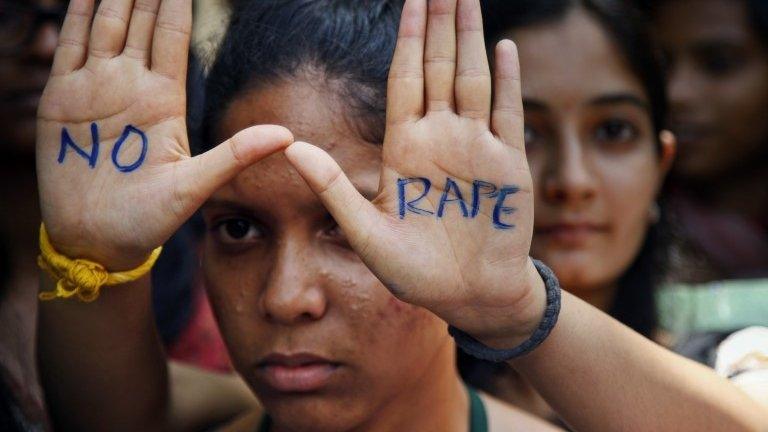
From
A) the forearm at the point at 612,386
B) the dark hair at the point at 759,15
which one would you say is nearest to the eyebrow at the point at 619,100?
the forearm at the point at 612,386

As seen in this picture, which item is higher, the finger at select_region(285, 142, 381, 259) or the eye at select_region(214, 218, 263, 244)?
the finger at select_region(285, 142, 381, 259)

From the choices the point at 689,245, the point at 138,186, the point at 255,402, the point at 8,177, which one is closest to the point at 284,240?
the point at 138,186

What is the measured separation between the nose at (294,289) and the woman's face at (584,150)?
3.80 ft

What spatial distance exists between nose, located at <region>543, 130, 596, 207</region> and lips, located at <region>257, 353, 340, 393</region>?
1155 millimetres

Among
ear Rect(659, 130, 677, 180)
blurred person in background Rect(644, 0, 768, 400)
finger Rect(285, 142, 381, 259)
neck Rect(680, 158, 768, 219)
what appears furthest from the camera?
neck Rect(680, 158, 768, 219)

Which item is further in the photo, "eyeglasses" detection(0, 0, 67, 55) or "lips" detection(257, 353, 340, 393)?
"eyeglasses" detection(0, 0, 67, 55)

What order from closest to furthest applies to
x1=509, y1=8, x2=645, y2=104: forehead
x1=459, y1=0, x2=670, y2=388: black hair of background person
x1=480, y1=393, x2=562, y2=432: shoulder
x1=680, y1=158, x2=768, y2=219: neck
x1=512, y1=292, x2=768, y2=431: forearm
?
x1=512, y1=292, x2=768, y2=431: forearm < x1=480, y1=393, x2=562, y2=432: shoulder < x1=509, y1=8, x2=645, y2=104: forehead < x1=459, y1=0, x2=670, y2=388: black hair of background person < x1=680, y1=158, x2=768, y2=219: neck

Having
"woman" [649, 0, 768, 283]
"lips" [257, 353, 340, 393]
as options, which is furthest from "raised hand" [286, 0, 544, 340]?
"woman" [649, 0, 768, 283]

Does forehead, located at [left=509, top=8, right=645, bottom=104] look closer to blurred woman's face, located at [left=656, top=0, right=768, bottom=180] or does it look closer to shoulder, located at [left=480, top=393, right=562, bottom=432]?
shoulder, located at [left=480, top=393, right=562, bottom=432]

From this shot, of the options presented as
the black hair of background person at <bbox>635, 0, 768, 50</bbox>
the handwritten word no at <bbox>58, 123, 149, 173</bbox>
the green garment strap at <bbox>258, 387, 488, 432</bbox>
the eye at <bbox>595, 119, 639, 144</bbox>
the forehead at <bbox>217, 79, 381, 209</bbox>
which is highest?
the handwritten word no at <bbox>58, 123, 149, 173</bbox>

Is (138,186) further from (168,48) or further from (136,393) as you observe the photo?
(136,393)

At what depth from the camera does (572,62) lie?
10.1 feet

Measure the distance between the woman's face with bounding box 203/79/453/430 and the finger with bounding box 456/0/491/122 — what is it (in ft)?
0.91

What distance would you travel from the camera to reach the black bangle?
5.98 feet
